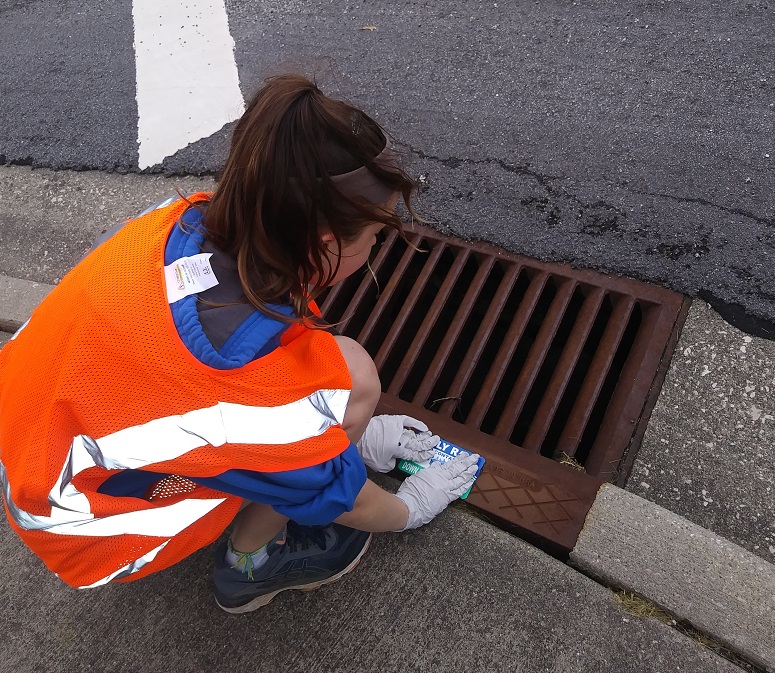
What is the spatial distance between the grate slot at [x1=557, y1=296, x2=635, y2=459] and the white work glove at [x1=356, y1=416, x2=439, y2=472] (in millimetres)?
370

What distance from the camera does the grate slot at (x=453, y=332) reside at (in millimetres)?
1946

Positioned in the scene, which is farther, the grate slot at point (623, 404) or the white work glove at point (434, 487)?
the grate slot at point (623, 404)

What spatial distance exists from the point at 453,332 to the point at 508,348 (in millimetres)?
180

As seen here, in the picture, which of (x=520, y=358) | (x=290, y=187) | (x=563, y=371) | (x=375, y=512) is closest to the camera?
(x=290, y=187)

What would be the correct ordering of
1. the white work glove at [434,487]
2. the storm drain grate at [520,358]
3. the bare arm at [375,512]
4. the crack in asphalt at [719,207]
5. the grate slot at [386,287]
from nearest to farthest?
the bare arm at [375,512] < the white work glove at [434,487] < the storm drain grate at [520,358] < the crack in asphalt at [719,207] < the grate slot at [386,287]

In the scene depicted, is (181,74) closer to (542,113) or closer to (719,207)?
(542,113)

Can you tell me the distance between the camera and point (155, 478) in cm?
118

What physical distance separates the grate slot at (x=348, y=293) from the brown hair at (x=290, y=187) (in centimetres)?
106

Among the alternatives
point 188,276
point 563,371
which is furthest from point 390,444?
point 188,276

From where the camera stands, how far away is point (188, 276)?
105 cm

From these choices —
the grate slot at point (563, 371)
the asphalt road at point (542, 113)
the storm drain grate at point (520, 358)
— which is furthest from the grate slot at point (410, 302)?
the grate slot at point (563, 371)

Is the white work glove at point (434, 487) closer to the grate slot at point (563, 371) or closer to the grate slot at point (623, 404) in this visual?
the grate slot at point (563, 371)

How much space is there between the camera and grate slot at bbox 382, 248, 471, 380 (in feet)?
6.49

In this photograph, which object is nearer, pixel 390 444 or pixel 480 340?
pixel 390 444
